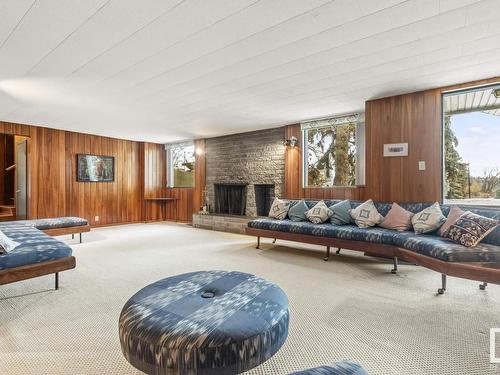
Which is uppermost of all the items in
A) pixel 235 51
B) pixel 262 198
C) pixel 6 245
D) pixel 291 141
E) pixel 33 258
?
pixel 235 51

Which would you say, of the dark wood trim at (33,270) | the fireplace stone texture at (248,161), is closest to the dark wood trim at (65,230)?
the dark wood trim at (33,270)

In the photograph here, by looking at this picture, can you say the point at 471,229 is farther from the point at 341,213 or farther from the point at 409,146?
the point at 341,213

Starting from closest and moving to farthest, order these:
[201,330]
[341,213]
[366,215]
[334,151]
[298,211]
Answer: [201,330], [366,215], [341,213], [298,211], [334,151]

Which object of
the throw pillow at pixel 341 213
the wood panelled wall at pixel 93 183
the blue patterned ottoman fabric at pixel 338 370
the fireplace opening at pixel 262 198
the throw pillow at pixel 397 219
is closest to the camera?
the blue patterned ottoman fabric at pixel 338 370

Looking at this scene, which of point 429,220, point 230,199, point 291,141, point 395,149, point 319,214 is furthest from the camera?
point 230,199

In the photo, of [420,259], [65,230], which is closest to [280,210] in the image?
[420,259]

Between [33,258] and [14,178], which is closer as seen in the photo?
[33,258]

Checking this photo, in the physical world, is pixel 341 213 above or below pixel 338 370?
above

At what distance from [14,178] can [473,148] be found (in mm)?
10038

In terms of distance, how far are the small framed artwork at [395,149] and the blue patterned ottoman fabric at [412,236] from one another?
2.43ft

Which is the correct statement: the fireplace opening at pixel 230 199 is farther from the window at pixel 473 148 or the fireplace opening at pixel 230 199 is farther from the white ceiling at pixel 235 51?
the window at pixel 473 148

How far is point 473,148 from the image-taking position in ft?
15.4

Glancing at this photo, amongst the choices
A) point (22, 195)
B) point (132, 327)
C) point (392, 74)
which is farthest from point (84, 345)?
point (22, 195)

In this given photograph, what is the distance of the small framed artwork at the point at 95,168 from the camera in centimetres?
654
